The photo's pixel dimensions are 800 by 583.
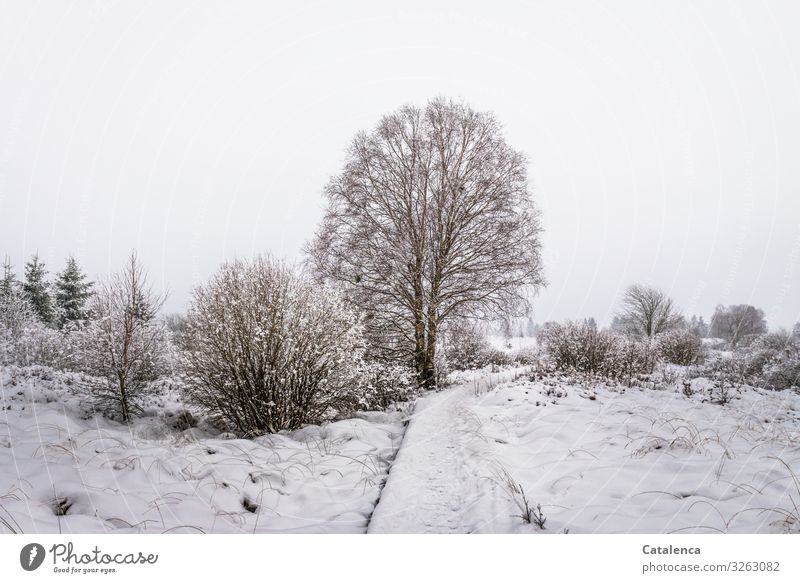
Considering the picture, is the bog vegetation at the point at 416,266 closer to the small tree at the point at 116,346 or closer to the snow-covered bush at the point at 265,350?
the small tree at the point at 116,346

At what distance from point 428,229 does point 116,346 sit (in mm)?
9930

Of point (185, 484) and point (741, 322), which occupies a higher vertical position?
point (185, 484)

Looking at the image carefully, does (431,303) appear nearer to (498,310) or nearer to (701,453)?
(498,310)

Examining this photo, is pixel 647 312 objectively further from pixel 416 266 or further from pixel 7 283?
pixel 7 283

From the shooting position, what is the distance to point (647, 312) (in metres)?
34.4

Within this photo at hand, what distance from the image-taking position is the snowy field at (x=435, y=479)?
2574mm

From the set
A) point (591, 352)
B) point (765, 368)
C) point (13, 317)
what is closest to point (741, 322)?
point (765, 368)

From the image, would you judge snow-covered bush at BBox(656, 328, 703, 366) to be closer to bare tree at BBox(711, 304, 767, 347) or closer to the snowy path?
Result: bare tree at BBox(711, 304, 767, 347)

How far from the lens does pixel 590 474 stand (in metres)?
3.41

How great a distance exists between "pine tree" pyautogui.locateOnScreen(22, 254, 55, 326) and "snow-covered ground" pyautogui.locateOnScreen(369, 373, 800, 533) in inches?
1436

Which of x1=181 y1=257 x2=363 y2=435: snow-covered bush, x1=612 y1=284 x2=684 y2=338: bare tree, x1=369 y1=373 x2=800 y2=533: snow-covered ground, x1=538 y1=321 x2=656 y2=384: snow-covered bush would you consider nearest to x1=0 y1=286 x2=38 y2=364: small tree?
x1=181 y1=257 x2=363 y2=435: snow-covered bush
